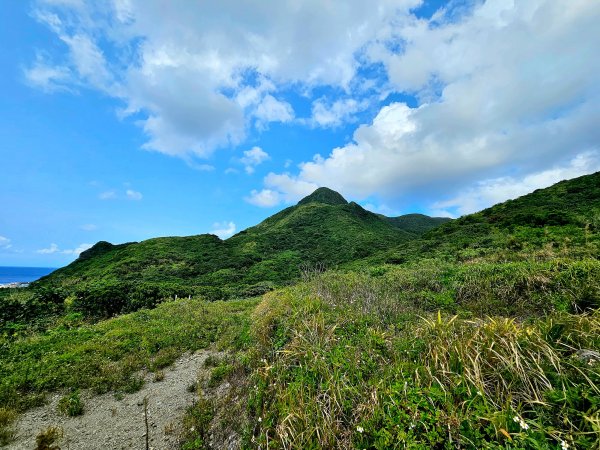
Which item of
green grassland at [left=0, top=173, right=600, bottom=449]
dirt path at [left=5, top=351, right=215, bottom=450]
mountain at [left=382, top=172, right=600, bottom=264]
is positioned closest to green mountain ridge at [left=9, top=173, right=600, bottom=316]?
mountain at [left=382, top=172, right=600, bottom=264]

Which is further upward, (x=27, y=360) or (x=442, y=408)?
(x=27, y=360)

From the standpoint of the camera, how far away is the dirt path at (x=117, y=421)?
17.3 feet

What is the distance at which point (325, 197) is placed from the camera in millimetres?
91000

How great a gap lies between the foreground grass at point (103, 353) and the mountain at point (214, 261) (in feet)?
29.0

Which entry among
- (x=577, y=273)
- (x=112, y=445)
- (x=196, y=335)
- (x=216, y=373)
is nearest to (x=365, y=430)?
(x=112, y=445)

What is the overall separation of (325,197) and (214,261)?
170 feet

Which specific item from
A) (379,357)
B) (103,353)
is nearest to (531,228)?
(379,357)

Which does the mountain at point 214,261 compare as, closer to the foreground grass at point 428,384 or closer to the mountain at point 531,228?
the mountain at point 531,228

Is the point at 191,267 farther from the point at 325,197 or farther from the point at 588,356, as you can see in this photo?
the point at 325,197

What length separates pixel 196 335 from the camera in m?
11.6

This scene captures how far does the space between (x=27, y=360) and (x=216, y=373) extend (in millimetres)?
5943

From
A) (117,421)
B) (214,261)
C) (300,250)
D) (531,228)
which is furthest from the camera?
(300,250)

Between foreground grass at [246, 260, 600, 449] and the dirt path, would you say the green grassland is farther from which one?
the dirt path

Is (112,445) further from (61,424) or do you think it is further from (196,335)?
(196,335)
